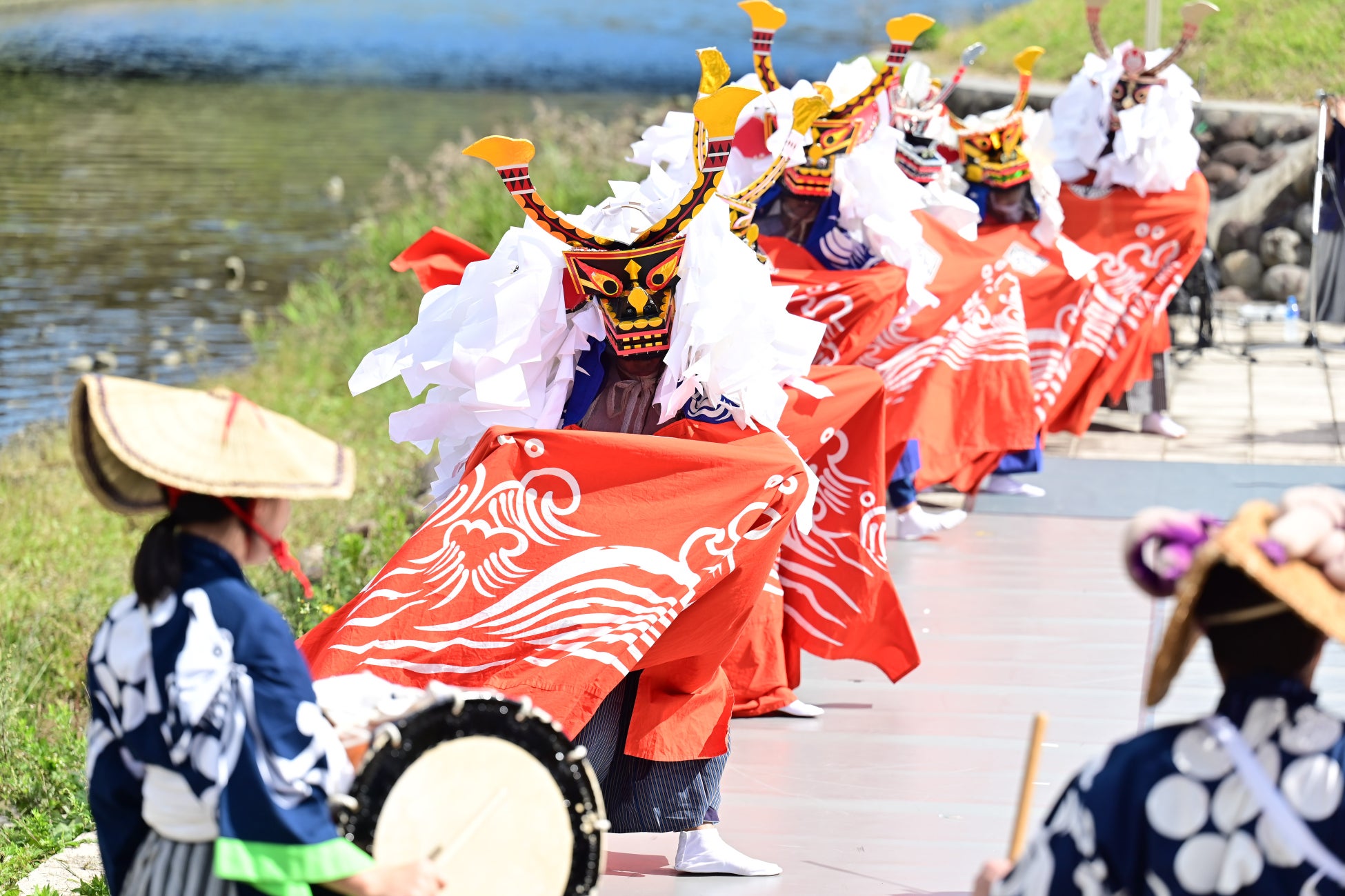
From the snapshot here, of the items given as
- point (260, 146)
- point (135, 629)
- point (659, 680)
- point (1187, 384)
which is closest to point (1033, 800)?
point (659, 680)

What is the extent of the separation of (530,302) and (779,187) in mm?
2143

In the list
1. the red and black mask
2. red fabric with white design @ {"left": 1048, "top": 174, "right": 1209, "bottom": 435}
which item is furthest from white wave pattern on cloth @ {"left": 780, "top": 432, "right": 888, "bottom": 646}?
red fabric with white design @ {"left": 1048, "top": 174, "right": 1209, "bottom": 435}

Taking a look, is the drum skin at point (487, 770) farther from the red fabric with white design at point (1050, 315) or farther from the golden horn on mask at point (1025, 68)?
the golden horn on mask at point (1025, 68)

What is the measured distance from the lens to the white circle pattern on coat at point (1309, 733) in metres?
1.86

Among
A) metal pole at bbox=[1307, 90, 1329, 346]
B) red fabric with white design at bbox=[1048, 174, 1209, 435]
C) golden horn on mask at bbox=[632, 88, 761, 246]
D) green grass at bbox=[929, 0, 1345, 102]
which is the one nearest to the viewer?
golden horn on mask at bbox=[632, 88, 761, 246]

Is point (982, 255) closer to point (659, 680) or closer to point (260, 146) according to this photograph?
point (659, 680)

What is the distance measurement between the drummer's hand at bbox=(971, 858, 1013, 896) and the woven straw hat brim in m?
0.37

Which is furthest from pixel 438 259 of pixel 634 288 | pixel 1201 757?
pixel 1201 757

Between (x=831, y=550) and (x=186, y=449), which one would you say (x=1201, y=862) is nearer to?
(x=186, y=449)

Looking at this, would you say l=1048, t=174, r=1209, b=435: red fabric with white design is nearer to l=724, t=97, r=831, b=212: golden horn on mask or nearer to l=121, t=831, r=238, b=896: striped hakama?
l=724, t=97, r=831, b=212: golden horn on mask

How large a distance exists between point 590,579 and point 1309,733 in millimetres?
1834

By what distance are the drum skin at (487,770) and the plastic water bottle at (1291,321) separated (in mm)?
8806

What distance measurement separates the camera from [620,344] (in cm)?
392

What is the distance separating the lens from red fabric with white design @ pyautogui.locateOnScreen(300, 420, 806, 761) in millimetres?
3283
